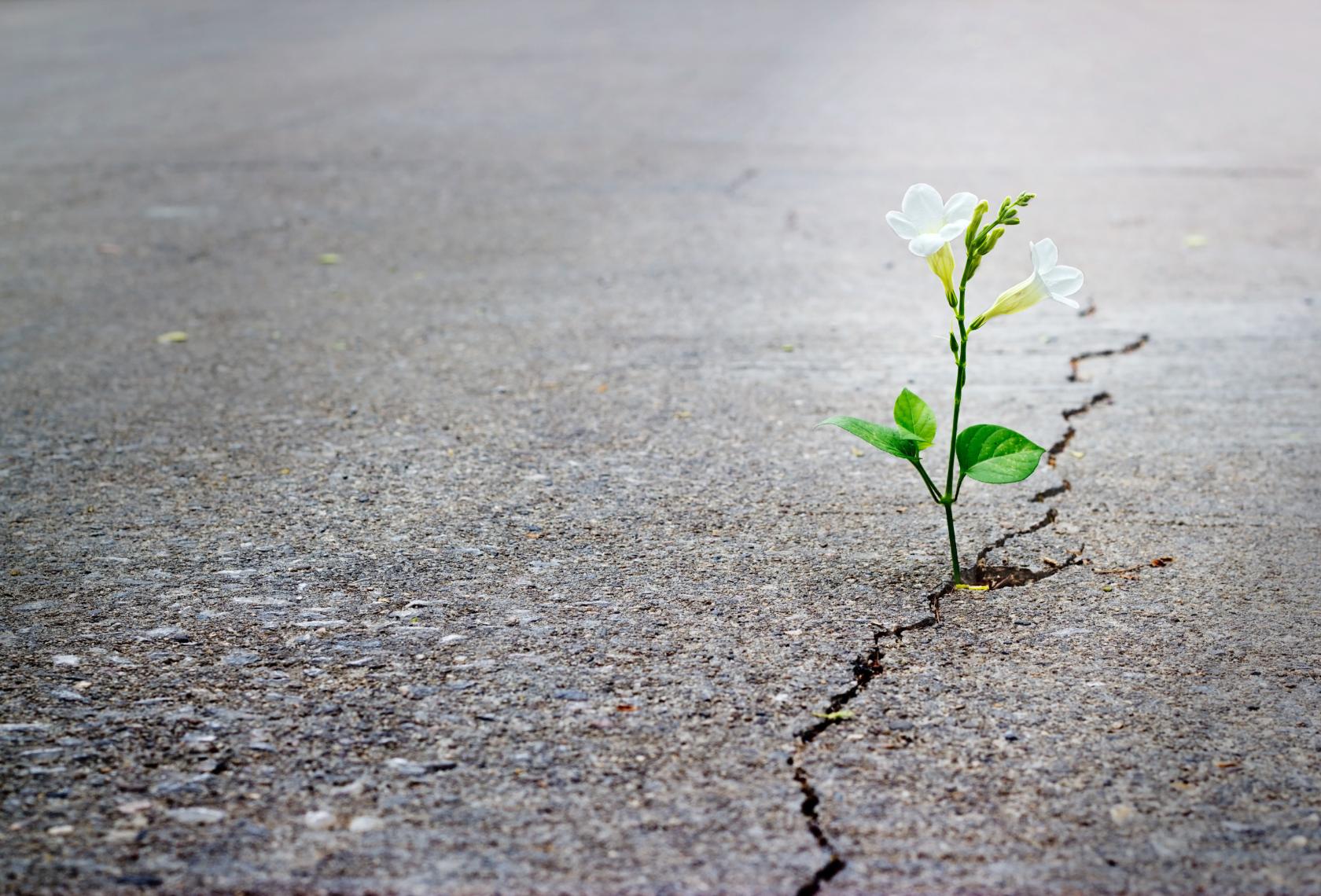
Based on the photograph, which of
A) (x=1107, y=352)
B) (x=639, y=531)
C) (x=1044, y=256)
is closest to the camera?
(x=1044, y=256)

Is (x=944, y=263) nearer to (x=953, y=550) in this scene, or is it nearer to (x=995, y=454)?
(x=995, y=454)

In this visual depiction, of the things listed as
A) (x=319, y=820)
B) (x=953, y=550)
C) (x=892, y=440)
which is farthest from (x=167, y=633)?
(x=953, y=550)

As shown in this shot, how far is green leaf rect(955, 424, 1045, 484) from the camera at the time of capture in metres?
2.72

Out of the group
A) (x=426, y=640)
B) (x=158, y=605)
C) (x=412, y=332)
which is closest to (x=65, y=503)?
(x=158, y=605)

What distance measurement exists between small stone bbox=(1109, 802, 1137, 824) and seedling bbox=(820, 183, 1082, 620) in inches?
28.5

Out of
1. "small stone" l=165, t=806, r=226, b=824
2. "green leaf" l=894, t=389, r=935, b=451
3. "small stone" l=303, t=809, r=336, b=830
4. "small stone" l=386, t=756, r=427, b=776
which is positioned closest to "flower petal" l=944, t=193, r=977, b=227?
"green leaf" l=894, t=389, r=935, b=451

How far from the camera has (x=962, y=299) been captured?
2.52 meters

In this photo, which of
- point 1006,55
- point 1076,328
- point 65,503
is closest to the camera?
point 65,503

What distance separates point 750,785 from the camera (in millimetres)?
2148

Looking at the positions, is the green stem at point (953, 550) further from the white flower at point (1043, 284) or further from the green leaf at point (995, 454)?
the white flower at point (1043, 284)

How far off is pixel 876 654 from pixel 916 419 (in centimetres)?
57

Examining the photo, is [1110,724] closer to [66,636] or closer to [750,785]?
[750,785]

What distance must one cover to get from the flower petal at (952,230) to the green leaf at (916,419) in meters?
0.42

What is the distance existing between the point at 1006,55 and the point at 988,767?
1011 centimetres
